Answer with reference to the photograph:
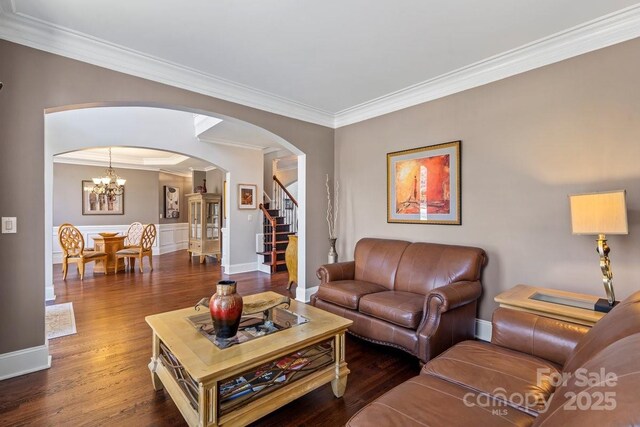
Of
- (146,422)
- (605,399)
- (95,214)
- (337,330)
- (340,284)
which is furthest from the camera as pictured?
(95,214)

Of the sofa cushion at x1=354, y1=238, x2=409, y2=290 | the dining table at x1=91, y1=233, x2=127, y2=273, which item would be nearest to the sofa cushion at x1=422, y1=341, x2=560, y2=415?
the sofa cushion at x1=354, y1=238, x2=409, y2=290

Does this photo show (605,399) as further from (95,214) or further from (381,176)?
(95,214)

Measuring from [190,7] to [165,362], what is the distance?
8.14 feet

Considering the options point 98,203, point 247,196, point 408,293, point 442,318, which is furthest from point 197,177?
point 442,318

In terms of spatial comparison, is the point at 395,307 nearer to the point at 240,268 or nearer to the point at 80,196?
the point at 240,268

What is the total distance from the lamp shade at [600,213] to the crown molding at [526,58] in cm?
133

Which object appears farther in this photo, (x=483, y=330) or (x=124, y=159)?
(x=124, y=159)

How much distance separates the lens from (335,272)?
351 centimetres

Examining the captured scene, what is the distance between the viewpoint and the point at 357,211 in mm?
4289

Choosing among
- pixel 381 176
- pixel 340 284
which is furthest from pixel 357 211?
pixel 340 284

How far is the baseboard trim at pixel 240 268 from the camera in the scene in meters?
6.19

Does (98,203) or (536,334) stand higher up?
(98,203)

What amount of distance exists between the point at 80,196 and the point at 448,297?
9.03m

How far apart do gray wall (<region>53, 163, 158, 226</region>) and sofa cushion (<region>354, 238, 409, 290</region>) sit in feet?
24.4
